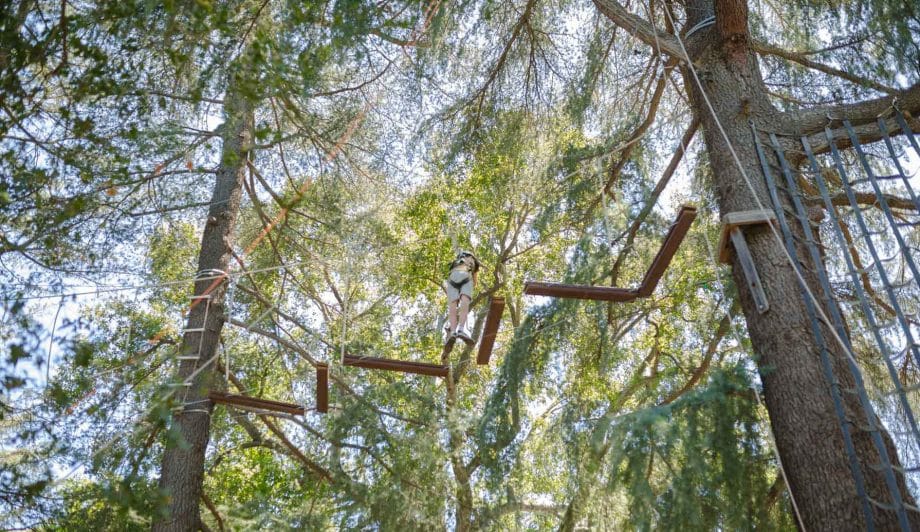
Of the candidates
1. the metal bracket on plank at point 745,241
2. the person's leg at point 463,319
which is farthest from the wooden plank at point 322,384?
the metal bracket on plank at point 745,241

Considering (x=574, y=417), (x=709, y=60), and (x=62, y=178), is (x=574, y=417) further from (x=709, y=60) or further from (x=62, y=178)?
(x=62, y=178)

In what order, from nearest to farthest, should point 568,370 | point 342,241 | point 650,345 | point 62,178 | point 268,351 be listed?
point 62,178
point 568,370
point 342,241
point 268,351
point 650,345

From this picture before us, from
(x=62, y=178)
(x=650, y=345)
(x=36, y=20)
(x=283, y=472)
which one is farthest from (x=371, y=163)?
(x=283, y=472)

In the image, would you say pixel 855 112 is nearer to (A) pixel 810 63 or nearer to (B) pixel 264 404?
(A) pixel 810 63

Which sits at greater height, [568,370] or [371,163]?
[371,163]

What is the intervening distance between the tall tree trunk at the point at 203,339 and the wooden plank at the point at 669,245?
2.64 m

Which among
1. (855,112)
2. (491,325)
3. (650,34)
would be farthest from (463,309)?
(855,112)

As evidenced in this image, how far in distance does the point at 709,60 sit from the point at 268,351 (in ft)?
17.5

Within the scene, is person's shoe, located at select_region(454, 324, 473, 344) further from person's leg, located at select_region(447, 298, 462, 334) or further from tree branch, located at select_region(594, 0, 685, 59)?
tree branch, located at select_region(594, 0, 685, 59)

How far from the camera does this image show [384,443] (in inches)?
260

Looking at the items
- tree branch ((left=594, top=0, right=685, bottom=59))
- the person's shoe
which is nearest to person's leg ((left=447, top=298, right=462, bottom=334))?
the person's shoe

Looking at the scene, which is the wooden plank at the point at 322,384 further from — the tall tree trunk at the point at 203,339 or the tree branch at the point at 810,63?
the tree branch at the point at 810,63

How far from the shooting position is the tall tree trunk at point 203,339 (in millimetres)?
5496

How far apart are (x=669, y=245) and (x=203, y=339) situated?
3809 millimetres
